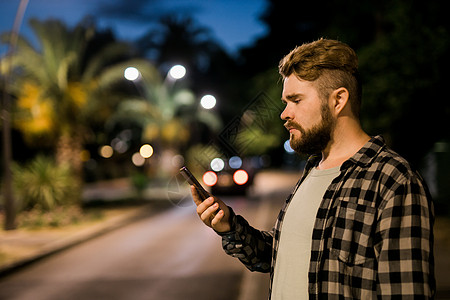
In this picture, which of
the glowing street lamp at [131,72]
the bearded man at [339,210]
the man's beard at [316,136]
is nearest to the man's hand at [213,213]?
the bearded man at [339,210]

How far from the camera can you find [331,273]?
1.48 metres

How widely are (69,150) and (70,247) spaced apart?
6.77 meters

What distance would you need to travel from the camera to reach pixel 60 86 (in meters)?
15.4

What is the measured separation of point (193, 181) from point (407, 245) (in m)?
0.86

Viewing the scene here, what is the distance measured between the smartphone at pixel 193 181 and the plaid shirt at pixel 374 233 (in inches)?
20.9

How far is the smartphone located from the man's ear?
63cm

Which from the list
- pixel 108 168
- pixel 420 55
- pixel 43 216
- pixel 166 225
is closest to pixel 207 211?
pixel 420 55

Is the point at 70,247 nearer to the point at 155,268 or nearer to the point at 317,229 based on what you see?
the point at 155,268

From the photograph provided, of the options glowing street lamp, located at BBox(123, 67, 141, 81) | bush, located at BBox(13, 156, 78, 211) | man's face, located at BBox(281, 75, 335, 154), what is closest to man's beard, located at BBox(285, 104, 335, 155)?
man's face, located at BBox(281, 75, 335, 154)

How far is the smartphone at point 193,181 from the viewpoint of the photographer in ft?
5.75

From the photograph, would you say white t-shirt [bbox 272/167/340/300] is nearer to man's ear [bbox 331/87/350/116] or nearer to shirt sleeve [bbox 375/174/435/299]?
man's ear [bbox 331/87/350/116]

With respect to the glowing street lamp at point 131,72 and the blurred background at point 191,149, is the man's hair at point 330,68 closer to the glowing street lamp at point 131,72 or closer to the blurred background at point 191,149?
the blurred background at point 191,149

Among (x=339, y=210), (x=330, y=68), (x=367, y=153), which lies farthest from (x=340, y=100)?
(x=339, y=210)

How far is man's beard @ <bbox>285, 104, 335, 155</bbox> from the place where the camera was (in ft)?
5.59
